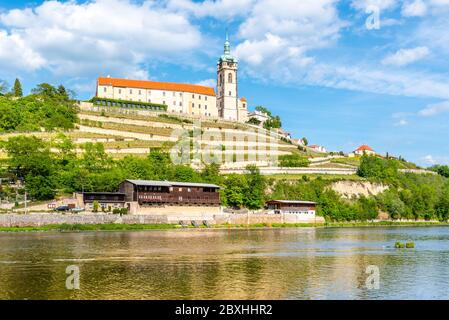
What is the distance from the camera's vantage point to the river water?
2408 cm

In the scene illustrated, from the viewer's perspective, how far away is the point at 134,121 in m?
114

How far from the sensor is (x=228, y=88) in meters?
147

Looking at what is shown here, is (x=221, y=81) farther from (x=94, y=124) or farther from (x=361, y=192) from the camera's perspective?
(x=361, y=192)

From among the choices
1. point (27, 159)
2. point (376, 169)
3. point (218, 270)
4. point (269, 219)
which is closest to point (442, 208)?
point (376, 169)

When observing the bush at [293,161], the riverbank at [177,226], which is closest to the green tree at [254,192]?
the riverbank at [177,226]

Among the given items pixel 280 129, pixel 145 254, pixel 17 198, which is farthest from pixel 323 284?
pixel 280 129

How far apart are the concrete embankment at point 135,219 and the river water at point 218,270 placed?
1298 cm

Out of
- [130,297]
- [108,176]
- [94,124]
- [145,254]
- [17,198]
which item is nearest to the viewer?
[130,297]

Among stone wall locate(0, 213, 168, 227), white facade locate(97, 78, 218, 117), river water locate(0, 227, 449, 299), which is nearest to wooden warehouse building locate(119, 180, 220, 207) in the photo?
stone wall locate(0, 213, 168, 227)

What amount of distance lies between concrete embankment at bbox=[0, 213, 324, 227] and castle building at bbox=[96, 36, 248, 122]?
56.4 metres

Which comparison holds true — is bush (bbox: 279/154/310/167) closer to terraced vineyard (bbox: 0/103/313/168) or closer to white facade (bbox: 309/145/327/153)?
terraced vineyard (bbox: 0/103/313/168)

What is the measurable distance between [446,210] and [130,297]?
9066cm

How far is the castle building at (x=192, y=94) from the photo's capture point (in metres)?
131

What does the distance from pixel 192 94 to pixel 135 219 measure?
3090 inches
